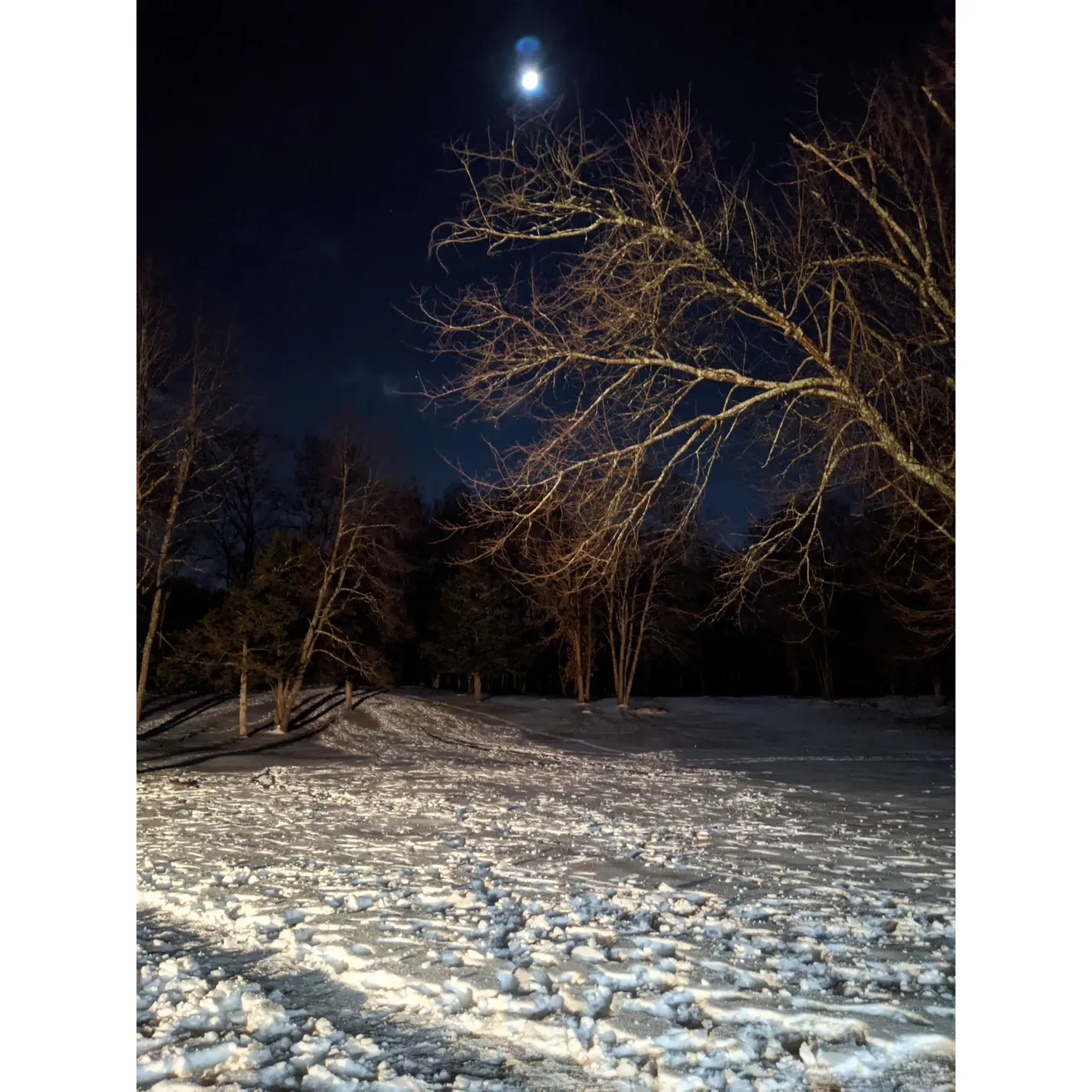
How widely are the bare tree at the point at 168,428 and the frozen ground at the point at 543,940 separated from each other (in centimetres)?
484

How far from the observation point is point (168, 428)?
13211 millimetres

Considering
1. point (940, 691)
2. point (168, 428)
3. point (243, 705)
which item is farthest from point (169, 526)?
point (940, 691)

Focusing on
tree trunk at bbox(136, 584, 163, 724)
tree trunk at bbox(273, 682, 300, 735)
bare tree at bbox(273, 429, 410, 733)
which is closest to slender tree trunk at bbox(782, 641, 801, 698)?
bare tree at bbox(273, 429, 410, 733)

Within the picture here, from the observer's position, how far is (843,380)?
450cm

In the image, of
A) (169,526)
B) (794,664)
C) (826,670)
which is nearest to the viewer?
(169,526)

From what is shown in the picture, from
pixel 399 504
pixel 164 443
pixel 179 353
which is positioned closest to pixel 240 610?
pixel 399 504

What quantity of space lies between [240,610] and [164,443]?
6.46 m

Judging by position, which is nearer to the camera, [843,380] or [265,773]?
[843,380]

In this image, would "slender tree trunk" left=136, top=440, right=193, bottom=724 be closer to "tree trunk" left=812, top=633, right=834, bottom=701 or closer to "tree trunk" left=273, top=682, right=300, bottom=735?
"tree trunk" left=273, top=682, right=300, bottom=735

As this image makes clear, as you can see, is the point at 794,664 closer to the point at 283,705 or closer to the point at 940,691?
the point at 940,691

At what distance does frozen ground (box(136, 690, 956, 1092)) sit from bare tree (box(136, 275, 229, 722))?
4837 millimetres

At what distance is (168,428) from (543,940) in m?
11.8
